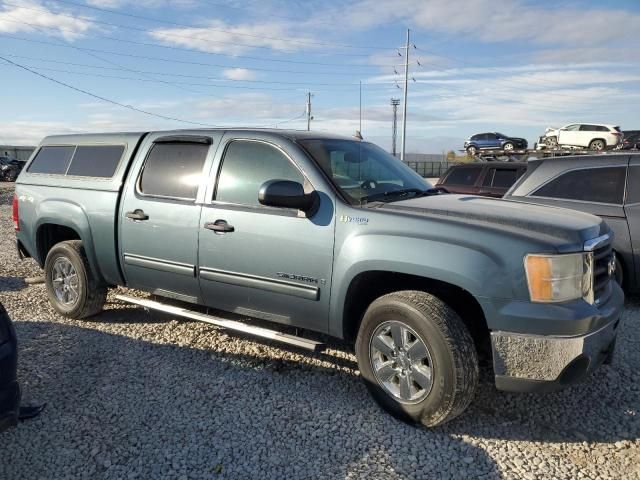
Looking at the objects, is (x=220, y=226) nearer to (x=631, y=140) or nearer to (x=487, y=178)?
(x=487, y=178)

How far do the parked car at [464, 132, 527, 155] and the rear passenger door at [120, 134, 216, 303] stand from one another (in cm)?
2449

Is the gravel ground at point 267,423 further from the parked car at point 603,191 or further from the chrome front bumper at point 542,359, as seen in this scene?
the parked car at point 603,191

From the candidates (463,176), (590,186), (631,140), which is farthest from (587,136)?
(590,186)

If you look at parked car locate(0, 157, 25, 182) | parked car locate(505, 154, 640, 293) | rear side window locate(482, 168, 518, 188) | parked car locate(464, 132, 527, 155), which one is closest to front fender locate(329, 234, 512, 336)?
parked car locate(505, 154, 640, 293)

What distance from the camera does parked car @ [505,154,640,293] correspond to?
5660 millimetres

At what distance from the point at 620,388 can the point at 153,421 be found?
3.35 m

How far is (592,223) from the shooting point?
3402mm

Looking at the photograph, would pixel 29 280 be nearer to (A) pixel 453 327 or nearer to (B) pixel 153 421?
(B) pixel 153 421

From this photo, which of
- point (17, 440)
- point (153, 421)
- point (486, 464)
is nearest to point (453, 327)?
point (486, 464)

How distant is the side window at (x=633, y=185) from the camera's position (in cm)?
577

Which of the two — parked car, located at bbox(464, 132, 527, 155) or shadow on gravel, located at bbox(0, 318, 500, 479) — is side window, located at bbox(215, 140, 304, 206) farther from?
parked car, located at bbox(464, 132, 527, 155)

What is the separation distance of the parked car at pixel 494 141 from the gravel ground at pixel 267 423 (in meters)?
Answer: 24.5

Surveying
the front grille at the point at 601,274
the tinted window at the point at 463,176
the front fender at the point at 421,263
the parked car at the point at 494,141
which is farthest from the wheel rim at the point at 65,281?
the parked car at the point at 494,141

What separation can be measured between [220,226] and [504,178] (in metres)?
7.60
